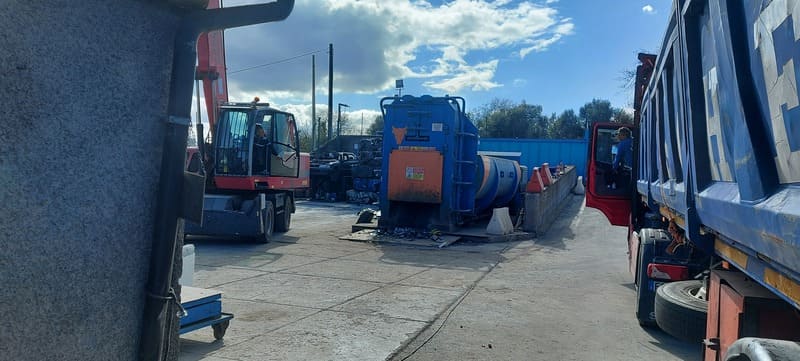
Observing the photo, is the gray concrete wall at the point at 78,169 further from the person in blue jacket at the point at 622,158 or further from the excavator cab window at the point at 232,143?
the excavator cab window at the point at 232,143

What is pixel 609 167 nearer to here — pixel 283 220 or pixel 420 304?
pixel 420 304

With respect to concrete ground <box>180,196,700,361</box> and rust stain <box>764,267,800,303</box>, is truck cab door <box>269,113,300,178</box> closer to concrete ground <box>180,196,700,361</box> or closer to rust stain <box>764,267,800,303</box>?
concrete ground <box>180,196,700,361</box>

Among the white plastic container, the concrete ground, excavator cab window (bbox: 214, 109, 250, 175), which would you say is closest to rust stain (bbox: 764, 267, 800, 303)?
the concrete ground

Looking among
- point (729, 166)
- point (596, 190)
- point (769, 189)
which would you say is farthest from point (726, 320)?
point (596, 190)

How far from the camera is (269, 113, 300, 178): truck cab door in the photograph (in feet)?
39.5

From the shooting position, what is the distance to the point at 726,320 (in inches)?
121

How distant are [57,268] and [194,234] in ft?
36.5

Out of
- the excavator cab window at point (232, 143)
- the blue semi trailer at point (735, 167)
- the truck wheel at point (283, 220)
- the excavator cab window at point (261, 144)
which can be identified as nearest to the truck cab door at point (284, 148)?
the excavator cab window at point (261, 144)

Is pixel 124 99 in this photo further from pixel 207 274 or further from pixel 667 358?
pixel 207 274

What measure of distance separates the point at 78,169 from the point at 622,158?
28.5ft

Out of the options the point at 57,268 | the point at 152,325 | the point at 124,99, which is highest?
the point at 124,99

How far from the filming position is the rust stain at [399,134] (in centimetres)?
1278

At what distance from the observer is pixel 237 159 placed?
1166 cm

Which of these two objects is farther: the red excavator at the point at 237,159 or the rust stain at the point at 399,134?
the rust stain at the point at 399,134
